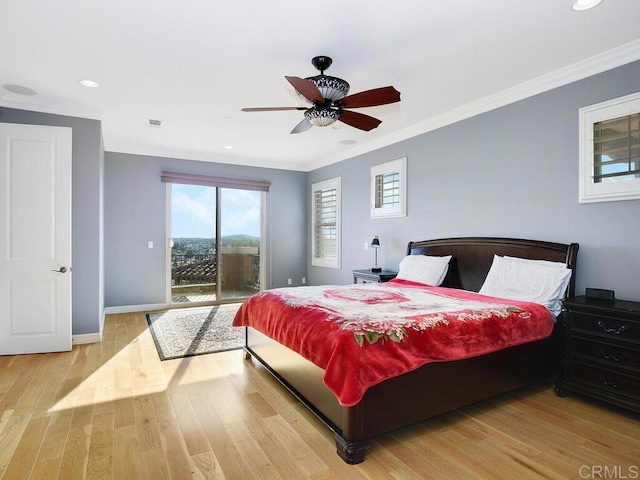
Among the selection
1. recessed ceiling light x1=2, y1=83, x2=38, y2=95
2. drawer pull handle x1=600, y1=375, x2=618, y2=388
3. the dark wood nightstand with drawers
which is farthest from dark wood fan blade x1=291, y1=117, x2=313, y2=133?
drawer pull handle x1=600, y1=375, x2=618, y2=388

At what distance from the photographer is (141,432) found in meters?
2.26

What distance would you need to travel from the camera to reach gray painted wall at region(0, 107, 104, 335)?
4090mm

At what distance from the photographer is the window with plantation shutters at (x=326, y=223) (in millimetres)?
6395

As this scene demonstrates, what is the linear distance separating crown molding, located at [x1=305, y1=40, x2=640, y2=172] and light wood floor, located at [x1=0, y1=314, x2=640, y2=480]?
2.65m

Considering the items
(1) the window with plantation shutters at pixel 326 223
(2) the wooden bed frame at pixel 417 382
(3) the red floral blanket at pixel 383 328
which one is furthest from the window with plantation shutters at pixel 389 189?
(3) the red floral blanket at pixel 383 328

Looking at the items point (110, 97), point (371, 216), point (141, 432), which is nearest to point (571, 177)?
point (371, 216)

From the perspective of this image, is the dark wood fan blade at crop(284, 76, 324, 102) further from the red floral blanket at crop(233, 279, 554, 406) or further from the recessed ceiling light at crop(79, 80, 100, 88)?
the recessed ceiling light at crop(79, 80, 100, 88)

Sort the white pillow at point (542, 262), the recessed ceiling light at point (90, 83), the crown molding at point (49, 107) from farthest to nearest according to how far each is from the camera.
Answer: the crown molding at point (49, 107)
the recessed ceiling light at point (90, 83)
the white pillow at point (542, 262)

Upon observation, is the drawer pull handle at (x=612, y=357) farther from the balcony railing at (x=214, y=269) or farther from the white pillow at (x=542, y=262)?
the balcony railing at (x=214, y=269)

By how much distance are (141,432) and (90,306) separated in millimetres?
2503

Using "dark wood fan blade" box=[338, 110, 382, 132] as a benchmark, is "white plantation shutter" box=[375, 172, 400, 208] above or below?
below

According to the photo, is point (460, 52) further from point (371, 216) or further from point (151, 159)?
point (151, 159)

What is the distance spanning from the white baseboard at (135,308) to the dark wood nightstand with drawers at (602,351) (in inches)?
220

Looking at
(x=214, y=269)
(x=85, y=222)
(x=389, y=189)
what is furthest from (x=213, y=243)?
(x=389, y=189)
